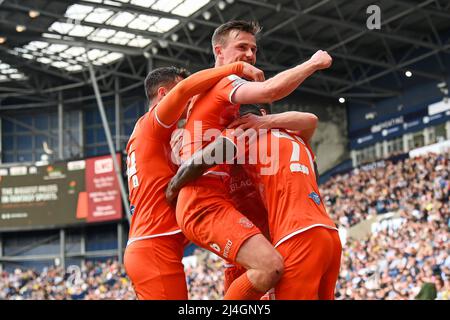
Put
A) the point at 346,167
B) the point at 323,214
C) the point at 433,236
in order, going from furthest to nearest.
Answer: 1. the point at 346,167
2. the point at 433,236
3. the point at 323,214

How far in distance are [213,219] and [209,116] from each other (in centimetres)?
75

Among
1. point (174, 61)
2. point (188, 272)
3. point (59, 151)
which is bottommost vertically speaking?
point (188, 272)

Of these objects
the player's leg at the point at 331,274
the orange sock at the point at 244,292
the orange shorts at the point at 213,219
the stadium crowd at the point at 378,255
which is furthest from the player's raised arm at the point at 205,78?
the stadium crowd at the point at 378,255

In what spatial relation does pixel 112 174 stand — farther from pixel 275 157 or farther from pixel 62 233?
pixel 275 157

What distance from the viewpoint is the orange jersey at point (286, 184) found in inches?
203

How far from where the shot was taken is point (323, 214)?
17.4 ft

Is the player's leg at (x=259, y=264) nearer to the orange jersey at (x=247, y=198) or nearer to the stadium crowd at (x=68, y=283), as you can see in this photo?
the orange jersey at (x=247, y=198)

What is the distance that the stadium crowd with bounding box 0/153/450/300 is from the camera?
1991cm

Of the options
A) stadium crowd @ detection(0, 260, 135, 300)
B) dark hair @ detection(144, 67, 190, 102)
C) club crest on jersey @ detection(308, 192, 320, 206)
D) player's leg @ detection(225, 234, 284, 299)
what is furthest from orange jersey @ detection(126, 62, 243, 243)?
stadium crowd @ detection(0, 260, 135, 300)

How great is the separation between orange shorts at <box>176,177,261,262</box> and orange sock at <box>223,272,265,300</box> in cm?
17

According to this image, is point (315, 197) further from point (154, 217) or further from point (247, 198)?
point (154, 217)
